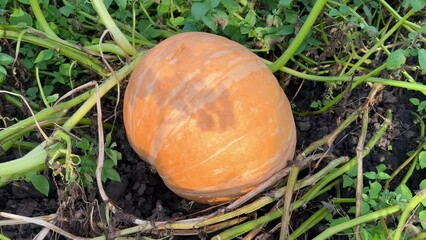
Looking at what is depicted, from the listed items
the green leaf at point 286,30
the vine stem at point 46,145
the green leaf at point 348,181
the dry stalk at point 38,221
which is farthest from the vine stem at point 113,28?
the green leaf at point 348,181

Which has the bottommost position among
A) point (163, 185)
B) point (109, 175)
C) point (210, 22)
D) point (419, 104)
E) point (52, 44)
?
point (163, 185)

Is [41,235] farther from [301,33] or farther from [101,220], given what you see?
[301,33]

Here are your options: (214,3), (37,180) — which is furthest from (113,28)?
(37,180)

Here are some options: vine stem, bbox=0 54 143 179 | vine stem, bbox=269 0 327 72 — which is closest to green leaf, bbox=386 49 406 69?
vine stem, bbox=269 0 327 72

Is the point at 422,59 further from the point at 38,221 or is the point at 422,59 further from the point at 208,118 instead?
the point at 38,221

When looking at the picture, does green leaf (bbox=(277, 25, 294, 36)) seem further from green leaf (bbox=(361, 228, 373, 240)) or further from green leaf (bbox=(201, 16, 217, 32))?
green leaf (bbox=(361, 228, 373, 240))

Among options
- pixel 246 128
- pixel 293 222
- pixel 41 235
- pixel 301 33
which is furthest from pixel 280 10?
pixel 41 235

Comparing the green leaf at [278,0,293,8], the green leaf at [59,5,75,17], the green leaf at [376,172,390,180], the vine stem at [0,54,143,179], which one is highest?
the green leaf at [278,0,293,8]
